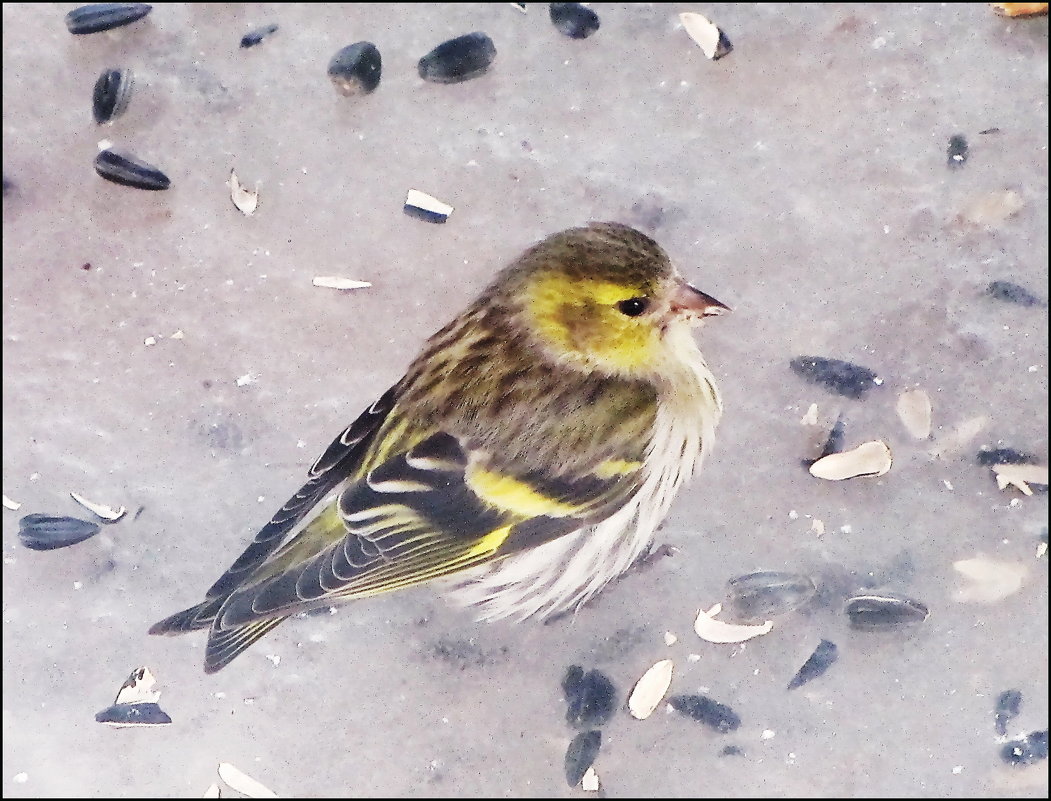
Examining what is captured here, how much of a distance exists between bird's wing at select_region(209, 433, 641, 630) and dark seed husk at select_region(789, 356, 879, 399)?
1.61ft

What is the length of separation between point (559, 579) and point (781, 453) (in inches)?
19.8

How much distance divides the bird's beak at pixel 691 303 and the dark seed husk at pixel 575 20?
0.65 metres

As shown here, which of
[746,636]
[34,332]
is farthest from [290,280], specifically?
[746,636]

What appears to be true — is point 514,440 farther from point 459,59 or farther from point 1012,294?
point 1012,294

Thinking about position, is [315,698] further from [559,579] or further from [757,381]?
[757,381]

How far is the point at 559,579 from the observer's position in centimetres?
175

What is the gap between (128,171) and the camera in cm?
185

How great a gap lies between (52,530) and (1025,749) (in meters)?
1.99

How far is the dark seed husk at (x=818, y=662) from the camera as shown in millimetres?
1885

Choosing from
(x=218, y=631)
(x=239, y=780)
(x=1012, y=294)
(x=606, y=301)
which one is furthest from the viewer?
(x=239, y=780)

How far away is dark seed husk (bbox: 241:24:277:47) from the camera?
187cm

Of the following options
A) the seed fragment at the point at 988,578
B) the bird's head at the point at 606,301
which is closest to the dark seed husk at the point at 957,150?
the bird's head at the point at 606,301

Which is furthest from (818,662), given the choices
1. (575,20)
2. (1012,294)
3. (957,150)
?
(575,20)

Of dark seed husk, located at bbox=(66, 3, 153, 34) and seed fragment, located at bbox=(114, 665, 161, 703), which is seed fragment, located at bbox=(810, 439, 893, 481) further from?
dark seed husk, located at bbox=(66, 3, 153, 34)
